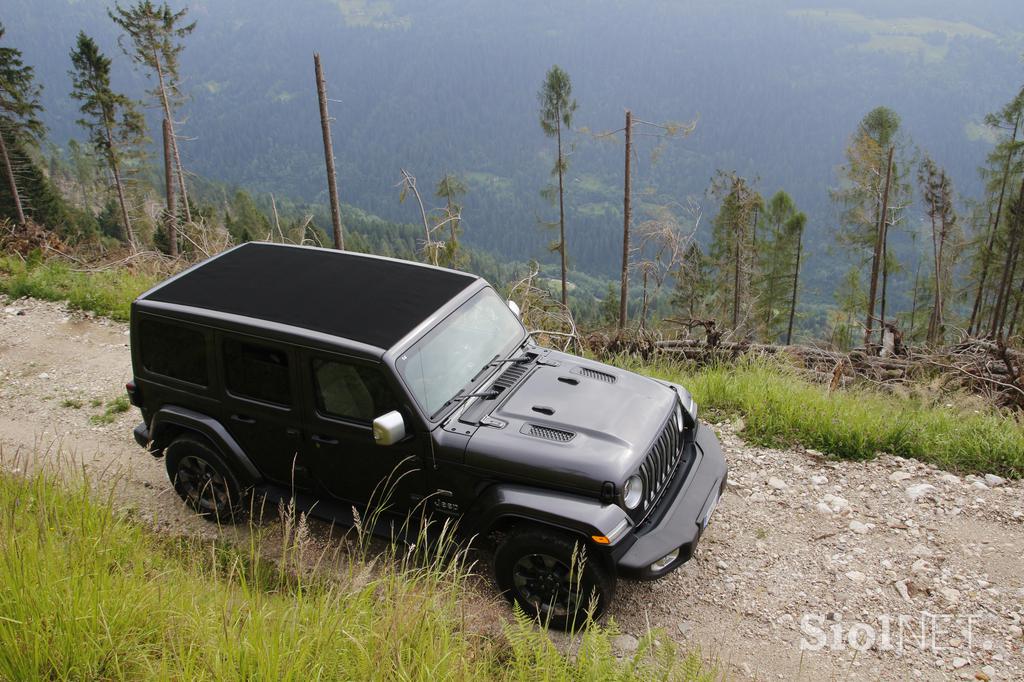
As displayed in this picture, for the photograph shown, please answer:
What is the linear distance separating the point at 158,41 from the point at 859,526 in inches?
1464

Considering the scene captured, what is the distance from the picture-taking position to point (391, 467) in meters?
4.80

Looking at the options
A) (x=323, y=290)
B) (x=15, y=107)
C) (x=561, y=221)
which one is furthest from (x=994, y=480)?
(x=15, y=107)

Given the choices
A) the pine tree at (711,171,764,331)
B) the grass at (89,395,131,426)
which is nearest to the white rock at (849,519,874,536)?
the grass at (89,395,131,426)

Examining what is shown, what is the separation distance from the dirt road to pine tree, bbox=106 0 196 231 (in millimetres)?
30370

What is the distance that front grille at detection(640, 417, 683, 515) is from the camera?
15.1ft

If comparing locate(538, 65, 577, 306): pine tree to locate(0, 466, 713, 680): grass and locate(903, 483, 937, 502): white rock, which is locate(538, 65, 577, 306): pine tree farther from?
locate(0, 466, 713, 680): grass

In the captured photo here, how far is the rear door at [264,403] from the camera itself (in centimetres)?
498

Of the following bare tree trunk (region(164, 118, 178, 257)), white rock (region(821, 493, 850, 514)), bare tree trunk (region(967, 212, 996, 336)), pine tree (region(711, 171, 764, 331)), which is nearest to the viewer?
white rock (region(821, 493, 850, 514))

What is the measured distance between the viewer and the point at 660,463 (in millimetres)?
4816

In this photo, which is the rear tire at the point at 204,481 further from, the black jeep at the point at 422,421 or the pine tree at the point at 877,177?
the pine tree at the point at 877,177

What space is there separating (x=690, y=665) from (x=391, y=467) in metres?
2.31

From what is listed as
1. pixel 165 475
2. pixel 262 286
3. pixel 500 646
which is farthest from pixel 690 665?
pixel 165 475

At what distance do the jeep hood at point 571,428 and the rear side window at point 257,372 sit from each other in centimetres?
146

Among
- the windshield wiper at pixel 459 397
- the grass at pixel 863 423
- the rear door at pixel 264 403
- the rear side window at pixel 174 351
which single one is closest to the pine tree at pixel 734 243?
the grass at pixel 863 423
